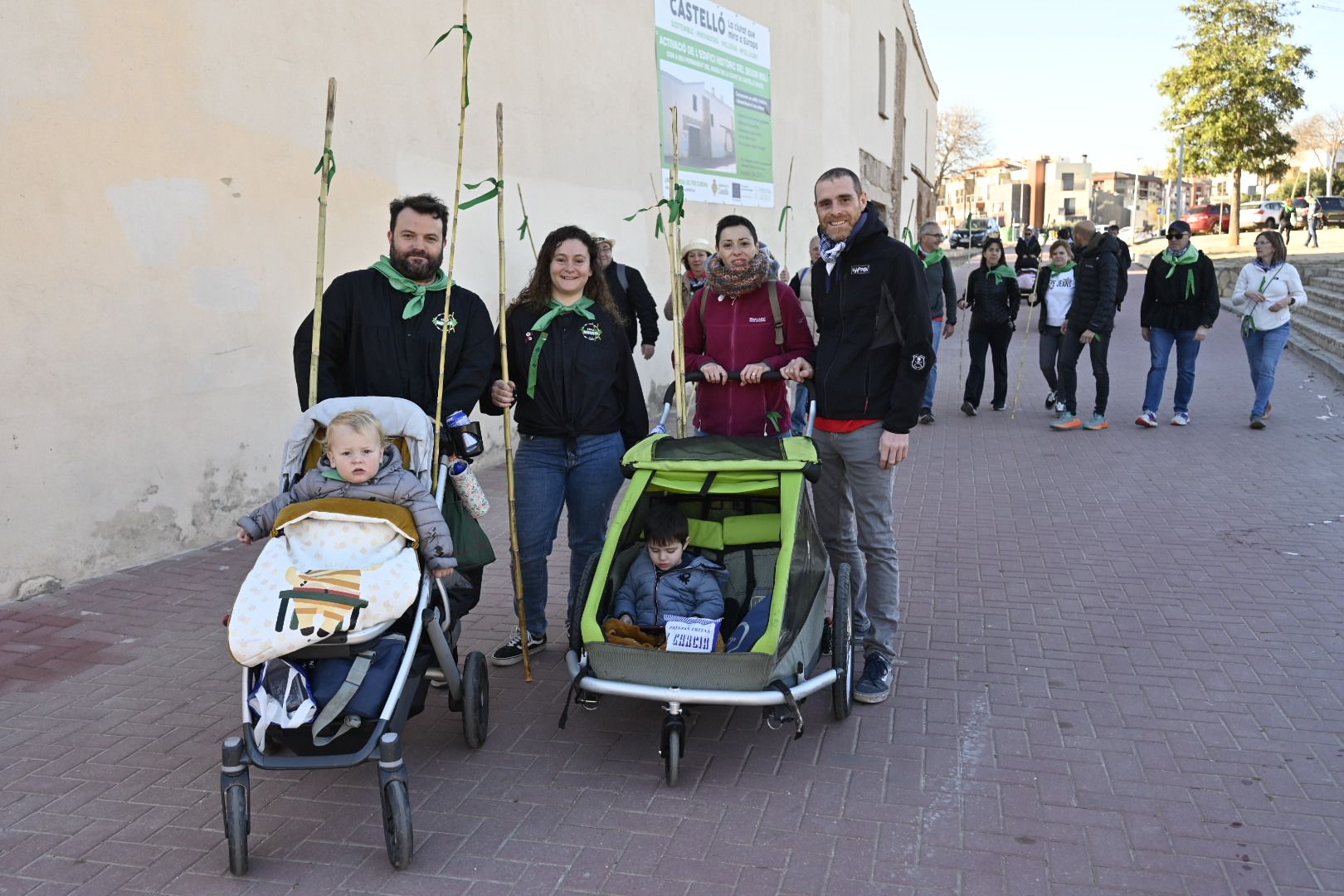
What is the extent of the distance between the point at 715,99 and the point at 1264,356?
22.7ft

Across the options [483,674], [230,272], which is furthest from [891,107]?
[483,674]

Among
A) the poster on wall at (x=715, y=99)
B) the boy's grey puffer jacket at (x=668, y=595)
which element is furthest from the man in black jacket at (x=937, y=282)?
the boy's grey puffer jacket at (x=668, y=595)

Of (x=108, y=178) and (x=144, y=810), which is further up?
(x=108, y=178)

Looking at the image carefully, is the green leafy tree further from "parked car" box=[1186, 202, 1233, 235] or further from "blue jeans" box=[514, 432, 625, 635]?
"blue jeans" box=[514, 432, 625, 635]

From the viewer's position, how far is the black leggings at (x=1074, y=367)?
1057cm

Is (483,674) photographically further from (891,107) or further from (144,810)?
(891,107)

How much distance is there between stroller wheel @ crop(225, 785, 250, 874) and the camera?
320 centimetres

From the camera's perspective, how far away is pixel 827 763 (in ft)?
13.0

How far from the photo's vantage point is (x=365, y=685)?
3373 millimetres

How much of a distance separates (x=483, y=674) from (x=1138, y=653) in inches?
118

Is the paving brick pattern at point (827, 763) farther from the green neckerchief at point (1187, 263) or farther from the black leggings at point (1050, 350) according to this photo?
the black leggings at point (1050, 350)

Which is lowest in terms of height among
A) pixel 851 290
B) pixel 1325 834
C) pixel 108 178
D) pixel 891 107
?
pixel 1325 834

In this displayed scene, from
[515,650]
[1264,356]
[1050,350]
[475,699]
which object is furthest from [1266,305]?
[475,699]

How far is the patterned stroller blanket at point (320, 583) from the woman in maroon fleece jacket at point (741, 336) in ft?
5.47
